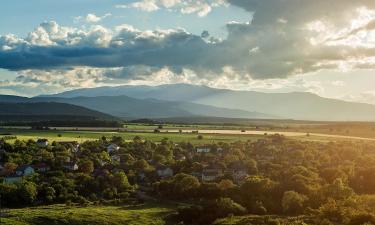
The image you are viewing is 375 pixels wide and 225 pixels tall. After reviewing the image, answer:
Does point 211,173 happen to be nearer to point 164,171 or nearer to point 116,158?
point 164,171

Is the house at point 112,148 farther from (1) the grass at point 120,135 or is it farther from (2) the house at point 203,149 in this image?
(1) the grass at point 120,135

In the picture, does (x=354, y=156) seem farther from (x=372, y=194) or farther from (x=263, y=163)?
(x=372, y=194)

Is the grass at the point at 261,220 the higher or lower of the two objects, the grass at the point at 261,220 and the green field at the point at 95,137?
the lower

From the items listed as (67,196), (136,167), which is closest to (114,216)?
(67,196)

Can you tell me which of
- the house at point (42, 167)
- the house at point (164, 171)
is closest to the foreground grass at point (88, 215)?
the house at point (164, 171)

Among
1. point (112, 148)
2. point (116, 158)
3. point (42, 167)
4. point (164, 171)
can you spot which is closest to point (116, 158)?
point (116, 158)
